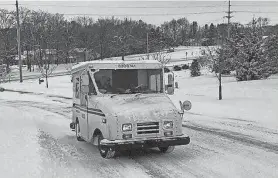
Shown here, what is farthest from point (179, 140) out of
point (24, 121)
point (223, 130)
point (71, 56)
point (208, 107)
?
point (71, 56)

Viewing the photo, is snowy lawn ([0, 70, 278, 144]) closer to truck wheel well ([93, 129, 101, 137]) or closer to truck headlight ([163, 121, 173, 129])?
truck headlight ([163, 121, 173, 129])

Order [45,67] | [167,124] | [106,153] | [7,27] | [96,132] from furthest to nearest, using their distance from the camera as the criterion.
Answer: [7,27], [45,67], [96,132], [106,153], [167,124]

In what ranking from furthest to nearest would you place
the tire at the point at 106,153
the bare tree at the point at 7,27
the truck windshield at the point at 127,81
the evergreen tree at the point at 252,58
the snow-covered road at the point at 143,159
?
the bare tree at the point at 7,27
the evergreen tree at the point at 252,58
the truck windshield at the point at 127,81
the tire at the point at 106,153
the snow-covered road at the point at 143,159

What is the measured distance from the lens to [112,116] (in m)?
8.46

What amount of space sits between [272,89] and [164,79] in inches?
765

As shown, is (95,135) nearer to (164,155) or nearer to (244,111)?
(164,155)

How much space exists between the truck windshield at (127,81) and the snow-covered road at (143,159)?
1621mm

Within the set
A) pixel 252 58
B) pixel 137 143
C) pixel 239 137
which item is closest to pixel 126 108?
pixel 137 143

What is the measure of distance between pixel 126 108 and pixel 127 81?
3.95ft

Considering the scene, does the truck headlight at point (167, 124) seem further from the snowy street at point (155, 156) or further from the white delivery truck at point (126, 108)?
the snowy street at point (155, 156)

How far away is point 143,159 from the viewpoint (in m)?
9.06

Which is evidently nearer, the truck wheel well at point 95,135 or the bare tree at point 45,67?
the truck wheel well at point 95,135

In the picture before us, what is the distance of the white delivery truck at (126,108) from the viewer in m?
8.41

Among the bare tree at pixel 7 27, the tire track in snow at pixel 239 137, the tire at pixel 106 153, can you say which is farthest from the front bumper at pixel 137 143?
the bare tree at pixel 7 27
